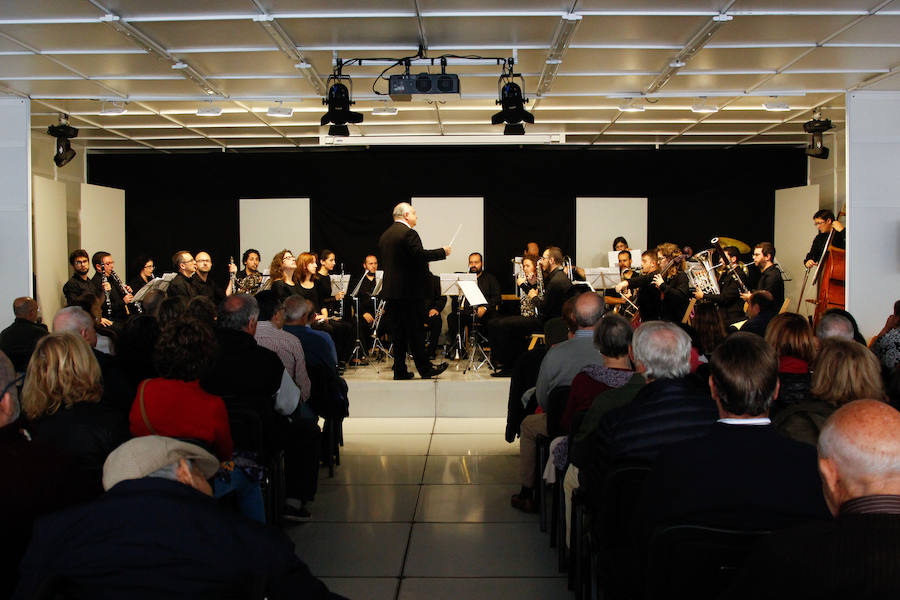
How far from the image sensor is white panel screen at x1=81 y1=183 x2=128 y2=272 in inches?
408

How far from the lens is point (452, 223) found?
11203 millimetres

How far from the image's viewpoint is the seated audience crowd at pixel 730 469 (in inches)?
51.6

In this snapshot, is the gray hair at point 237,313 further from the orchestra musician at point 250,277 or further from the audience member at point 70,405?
the orchestra musician at point 250,277

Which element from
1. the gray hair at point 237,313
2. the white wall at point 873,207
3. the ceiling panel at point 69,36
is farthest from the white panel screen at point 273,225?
the gray hair at point 237,313

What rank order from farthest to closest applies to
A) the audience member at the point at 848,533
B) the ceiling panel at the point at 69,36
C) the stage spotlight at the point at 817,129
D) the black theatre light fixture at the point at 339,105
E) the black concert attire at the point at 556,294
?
the stage spotlight at the point at 817,129 → the black concert attire at the point at 556,294 → the black theatre light fixture at the point at 339,105 → the ceiling panel at the point at 69,36 → the audience member at the point at 848,533

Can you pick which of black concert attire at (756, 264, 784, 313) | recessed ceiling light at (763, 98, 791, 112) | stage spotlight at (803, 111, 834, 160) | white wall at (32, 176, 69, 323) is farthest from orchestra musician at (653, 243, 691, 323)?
white wall at (32, 176, 69, 323)

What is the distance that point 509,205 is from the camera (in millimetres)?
11203

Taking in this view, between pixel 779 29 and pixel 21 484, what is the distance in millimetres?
5824

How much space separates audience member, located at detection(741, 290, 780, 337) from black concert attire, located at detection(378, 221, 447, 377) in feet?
8.97

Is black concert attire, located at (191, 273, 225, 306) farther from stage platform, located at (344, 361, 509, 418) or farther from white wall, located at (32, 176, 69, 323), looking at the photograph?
stage platform, located at (344, 361, 509, 418)

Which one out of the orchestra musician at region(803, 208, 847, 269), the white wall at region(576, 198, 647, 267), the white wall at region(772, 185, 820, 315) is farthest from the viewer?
the white wall at region(576, 198, 647, 267)

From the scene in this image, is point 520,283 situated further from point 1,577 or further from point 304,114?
point 1,577

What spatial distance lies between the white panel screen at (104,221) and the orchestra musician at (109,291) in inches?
85.4

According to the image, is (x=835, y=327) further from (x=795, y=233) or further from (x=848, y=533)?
(x=795, y=233)
